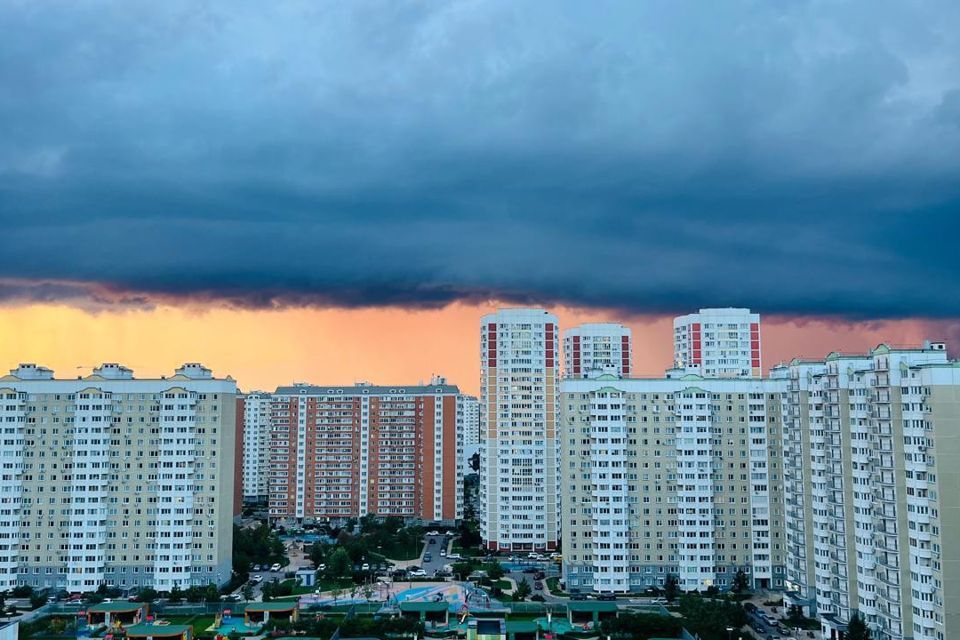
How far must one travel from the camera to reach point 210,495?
46.7 meters

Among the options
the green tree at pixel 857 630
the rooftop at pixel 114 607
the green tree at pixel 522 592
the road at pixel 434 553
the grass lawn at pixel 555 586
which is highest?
the green tree at pixel 857 630

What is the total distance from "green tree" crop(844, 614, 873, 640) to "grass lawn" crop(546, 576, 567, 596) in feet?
54.0

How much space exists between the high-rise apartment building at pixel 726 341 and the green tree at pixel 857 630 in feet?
109

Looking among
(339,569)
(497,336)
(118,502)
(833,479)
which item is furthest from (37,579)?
(833,479)

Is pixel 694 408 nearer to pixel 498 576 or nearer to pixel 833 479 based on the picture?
pixel 833 479

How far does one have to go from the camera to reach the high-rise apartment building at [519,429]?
6006cm

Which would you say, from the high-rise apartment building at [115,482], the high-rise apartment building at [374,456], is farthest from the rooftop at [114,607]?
the high-rise apartment building at [374,456]

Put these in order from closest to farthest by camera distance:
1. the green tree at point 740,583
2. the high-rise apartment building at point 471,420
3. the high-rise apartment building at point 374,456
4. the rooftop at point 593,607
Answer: the rooftop at point 593,607
the green tree at point 740,583
the high-rise apartment building at point 374,456
the high-rise apartment building at point 471,420

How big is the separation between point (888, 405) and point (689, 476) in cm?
1463

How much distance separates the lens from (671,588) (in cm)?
4431

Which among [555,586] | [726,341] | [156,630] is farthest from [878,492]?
[726,341]

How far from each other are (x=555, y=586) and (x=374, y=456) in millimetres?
29558

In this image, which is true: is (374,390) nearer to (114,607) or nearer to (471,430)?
(114,607)

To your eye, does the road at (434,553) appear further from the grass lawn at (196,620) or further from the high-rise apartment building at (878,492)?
the high-rise apartment building at (878,492)
